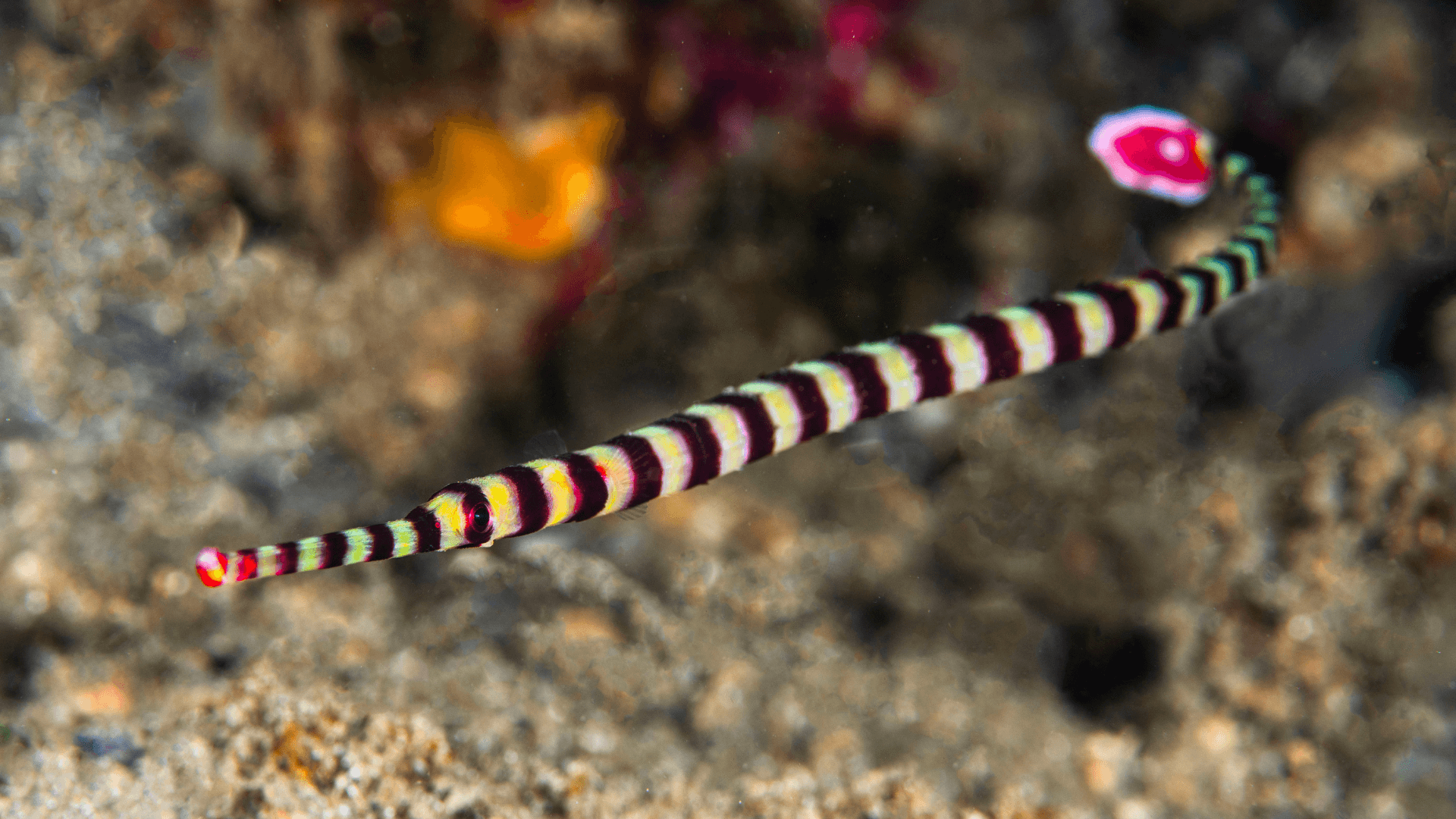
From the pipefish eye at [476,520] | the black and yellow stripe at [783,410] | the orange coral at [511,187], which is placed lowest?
the pipefish eye at [476,520]

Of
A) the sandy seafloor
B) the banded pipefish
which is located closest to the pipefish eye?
the banded pipefish

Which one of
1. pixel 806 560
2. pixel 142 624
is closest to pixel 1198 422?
pixel 806 560

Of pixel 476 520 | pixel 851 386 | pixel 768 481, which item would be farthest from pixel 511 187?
pixel 476 520

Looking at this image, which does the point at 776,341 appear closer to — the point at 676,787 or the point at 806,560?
the point at 806,560

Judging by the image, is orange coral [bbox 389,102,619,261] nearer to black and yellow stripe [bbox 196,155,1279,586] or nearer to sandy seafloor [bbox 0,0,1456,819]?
sandy seafloor [bbox 0,0,1456,819]

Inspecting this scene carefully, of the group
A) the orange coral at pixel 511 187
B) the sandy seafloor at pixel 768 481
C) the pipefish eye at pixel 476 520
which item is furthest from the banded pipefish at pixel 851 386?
the orange coral at pixel 511 187

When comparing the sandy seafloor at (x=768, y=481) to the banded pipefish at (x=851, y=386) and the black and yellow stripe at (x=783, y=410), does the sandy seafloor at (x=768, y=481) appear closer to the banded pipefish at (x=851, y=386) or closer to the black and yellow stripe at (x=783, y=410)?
the banded pipefish at (x=851, y=386)
